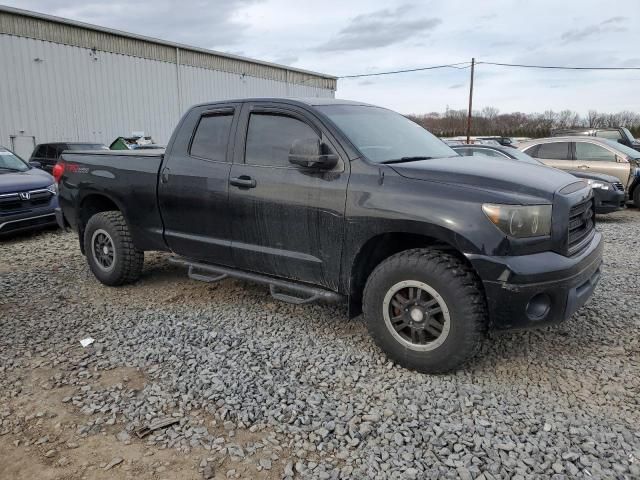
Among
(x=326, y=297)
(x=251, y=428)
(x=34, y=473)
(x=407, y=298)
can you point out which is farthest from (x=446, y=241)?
(x=34, y=473)

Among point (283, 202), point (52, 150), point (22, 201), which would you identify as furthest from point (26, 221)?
point (52, 150)

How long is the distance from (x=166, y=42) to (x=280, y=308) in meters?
21.6

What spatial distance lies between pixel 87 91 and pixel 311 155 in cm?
1941

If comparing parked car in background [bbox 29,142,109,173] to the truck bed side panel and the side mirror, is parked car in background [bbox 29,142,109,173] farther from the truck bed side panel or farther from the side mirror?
the side mirror

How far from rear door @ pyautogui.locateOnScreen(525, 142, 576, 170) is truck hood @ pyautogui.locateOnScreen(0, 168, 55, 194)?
1003cm

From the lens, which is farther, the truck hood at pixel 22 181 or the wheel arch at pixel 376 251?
the truck hood at pixel 22 181

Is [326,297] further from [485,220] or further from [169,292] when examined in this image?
[169,292]

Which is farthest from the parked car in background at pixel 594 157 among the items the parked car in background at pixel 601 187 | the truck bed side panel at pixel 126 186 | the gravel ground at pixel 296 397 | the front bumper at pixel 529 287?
the truck bed side panel at pixel 126 186

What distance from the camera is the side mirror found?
3549 millimetres

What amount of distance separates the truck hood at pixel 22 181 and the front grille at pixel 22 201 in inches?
3.1

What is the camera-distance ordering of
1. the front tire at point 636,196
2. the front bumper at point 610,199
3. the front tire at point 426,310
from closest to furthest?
the front tire at point 426,310, the front bumper at point 610,199, the front tire at point 636,196

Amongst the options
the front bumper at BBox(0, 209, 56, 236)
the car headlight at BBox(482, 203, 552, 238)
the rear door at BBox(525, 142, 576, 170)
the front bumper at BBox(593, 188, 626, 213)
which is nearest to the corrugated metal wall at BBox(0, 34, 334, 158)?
the front bumper at BBox(0, 209, 56, 236)

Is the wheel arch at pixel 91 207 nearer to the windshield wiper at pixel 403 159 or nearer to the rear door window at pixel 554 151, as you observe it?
the windshield wiper at pixel 403 159

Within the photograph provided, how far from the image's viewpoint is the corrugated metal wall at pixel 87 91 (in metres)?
17.5
